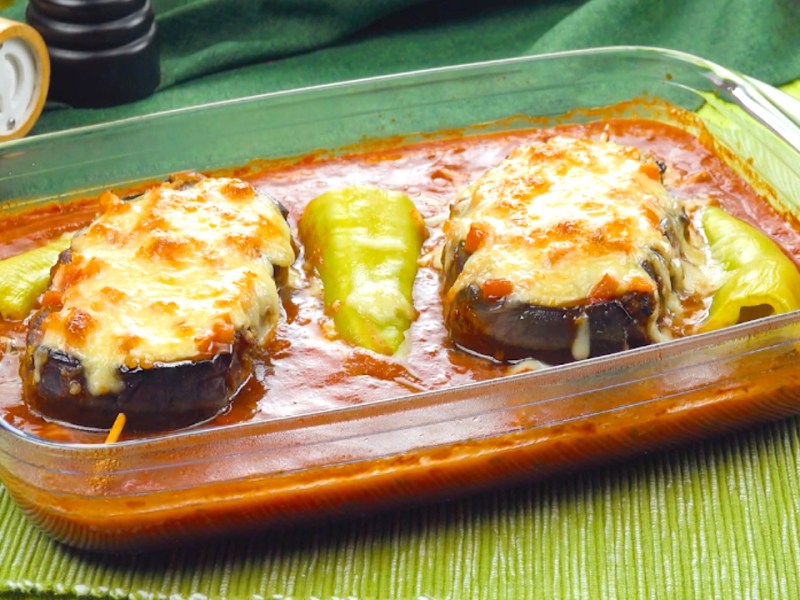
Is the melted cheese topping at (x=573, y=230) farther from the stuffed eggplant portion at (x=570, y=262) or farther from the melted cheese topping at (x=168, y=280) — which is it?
the melted cheese topping at (x=168, y=280)

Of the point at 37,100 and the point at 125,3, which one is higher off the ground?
the point at 125,3

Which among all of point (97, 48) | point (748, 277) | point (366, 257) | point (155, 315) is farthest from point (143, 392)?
point (97, 48)

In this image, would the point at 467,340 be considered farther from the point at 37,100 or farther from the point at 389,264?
the point at 37,100

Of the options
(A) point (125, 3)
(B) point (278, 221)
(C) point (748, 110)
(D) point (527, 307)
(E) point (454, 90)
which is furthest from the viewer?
(A) point (125, 3)

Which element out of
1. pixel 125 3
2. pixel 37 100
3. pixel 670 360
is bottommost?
pixel 37 100

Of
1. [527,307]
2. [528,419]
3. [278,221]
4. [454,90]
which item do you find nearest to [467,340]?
[527,307]

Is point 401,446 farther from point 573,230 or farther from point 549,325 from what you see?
point 573,230

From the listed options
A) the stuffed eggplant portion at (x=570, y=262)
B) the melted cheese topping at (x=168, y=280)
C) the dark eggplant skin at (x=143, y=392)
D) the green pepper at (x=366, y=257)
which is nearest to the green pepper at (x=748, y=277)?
the stuffed eggplant portion at (x=570, y=262)
